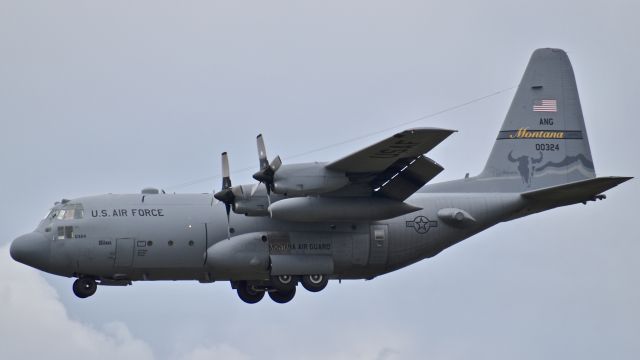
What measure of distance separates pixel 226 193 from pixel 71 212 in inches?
153

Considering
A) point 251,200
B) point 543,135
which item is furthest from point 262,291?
point 543,135

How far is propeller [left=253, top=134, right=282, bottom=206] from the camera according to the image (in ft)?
93.4

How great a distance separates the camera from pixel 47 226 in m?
30.0

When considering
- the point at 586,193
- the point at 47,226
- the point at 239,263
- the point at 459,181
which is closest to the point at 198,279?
the point at 239,263

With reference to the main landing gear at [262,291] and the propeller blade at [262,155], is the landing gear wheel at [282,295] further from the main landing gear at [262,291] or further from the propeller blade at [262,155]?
the propeller blade at [262,155]

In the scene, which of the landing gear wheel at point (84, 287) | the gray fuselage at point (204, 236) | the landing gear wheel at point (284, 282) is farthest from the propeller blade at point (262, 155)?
the landing gear wheel at point (84, 287)

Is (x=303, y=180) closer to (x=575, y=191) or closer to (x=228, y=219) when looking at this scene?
(x=228, y=219)

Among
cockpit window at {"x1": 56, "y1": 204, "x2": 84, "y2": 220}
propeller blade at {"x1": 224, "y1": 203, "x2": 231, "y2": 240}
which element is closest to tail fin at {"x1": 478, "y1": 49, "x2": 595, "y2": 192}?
propeller blade at {"x1": 224, "y1": 203, "x2": 231, "y2": 240}

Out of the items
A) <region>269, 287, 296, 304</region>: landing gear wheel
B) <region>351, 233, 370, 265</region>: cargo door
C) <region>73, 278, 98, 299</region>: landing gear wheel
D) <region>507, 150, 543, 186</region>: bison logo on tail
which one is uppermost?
<region>507, 150, 543, 186</region>: bison logo on tail

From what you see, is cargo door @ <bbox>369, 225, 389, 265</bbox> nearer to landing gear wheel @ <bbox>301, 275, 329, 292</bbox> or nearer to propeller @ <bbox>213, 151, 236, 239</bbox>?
landing gear wheel @ <bbox>301, 275, 329, 292</bbox>

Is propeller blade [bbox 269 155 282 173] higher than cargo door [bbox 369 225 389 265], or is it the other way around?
propeller blade [bbox 269 155 282 173]

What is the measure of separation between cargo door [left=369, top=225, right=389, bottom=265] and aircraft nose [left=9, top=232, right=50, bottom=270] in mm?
7919

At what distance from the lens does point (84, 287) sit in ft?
99.3

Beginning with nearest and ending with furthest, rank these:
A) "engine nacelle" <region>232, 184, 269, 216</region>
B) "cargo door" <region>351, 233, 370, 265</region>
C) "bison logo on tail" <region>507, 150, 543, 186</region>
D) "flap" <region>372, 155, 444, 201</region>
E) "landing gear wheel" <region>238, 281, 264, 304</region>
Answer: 1. "flap" <region>372, 155, 444, 201</region>
2. "engine nacelle" <region>232, 184, 269, 216</region>
3. "cargo door" <region>351, 233, 370, 265</region>
4. "landing gear wheel" <region>238, 281, 264, 304</region>
5. "bison logo on tail" <region>507, 150, 543, 186</region>
